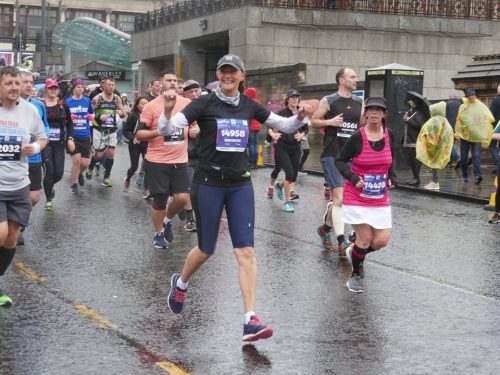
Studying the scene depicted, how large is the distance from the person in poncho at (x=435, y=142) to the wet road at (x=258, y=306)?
18.7ft

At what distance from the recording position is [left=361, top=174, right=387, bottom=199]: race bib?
333 inches

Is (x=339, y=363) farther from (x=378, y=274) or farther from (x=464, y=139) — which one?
(x=464, y=139)

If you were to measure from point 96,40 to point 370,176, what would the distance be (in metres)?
52.5

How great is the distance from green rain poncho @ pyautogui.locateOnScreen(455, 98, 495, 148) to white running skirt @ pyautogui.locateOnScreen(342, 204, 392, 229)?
1068 centimetres

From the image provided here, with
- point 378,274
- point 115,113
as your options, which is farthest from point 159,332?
point 115,113

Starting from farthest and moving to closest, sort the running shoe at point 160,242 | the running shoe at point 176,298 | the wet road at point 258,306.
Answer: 1. the running shoe at point 160,242
2. the running shoe at point 176,298
3. the wet road at point 258,306

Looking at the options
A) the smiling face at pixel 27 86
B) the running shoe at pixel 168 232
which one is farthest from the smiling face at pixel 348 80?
the smiling face at pixel 27 86

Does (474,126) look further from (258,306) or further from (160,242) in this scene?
(258,306)

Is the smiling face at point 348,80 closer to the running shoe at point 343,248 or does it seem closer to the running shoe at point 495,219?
the running shoe at point 343,248

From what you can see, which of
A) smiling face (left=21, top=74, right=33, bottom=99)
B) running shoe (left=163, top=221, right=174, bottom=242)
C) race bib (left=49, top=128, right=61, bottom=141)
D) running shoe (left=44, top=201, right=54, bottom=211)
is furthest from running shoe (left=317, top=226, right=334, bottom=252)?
running shoe (left=44, top=201, right=54, bottom=211)

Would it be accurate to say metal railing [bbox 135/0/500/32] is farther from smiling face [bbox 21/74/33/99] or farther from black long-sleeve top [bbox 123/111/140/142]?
smiling face [bbox 21/74/33/99]

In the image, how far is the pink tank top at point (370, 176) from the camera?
8.46 meters

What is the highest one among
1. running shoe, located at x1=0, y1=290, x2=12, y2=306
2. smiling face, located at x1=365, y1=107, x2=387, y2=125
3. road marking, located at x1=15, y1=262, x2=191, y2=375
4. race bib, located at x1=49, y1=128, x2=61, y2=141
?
smiling face, located at x1=365, y1=107, x2=387, y2=125

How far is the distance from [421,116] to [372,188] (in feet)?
38.3
